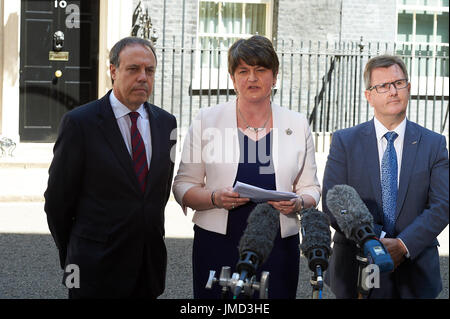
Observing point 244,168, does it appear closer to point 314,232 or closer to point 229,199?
point 229,199

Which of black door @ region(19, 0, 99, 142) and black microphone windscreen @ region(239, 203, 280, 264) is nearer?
black microphone windscreen @ region(239, 203, 280, 264)

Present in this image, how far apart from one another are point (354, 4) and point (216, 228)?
507 inches

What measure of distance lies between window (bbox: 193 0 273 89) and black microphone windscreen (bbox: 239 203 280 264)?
12.5 metres

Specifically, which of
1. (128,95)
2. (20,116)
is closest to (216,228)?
(128,95)

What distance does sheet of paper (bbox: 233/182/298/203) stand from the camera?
3.40m

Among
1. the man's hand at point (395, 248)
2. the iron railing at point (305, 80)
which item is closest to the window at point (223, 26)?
the iron railing at point (305, 80)

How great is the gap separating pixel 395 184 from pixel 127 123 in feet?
→ 4.14

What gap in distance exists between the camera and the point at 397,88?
138 inches

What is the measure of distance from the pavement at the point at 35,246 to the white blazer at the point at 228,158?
254 centimetres

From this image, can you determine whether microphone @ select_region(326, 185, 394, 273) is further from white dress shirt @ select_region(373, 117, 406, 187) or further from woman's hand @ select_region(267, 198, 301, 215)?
white dress shirt @ select_region(373, 117, 406, 187)

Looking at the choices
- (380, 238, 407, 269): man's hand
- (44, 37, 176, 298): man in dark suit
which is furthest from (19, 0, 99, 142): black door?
(380, 238, 407, 269): man's hand
